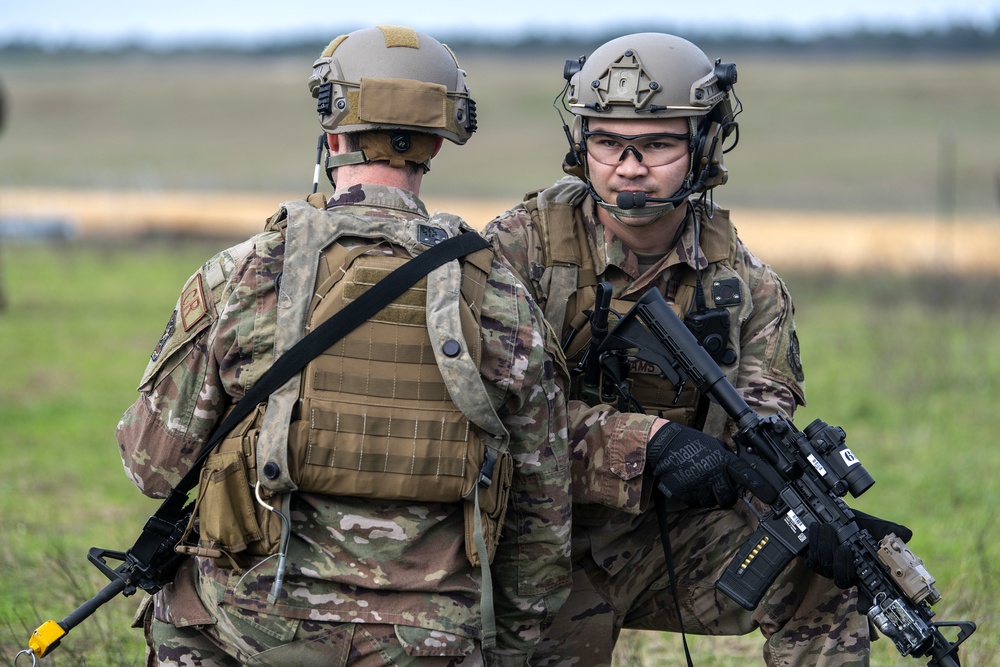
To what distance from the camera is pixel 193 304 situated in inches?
135

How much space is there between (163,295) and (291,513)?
626 inches

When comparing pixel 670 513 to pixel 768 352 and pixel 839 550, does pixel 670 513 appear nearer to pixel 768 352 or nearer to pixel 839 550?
pixel 768 352

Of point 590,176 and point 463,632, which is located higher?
point 590,176

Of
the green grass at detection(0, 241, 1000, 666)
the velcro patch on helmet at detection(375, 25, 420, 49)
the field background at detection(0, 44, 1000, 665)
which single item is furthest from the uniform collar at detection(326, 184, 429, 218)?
the field background at detection(0, 44, 1000, 665)

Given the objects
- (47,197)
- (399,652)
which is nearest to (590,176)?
(399,652)

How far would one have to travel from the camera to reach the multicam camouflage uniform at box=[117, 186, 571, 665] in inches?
131

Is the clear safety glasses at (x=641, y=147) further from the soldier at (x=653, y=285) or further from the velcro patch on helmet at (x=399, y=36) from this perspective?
the velcro patch on helmet at (x=399, y=36)

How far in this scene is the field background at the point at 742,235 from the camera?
690cm

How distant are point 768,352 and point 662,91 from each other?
3.11 ft

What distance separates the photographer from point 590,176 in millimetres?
4406

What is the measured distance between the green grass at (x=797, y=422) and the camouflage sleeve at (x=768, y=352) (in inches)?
54.0

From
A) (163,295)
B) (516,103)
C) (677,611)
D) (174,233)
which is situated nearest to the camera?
(677,611)

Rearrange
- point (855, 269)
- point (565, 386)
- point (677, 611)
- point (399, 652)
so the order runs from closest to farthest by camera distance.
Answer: point (399, 652), point (565, 386), point (677, 611), point (855, 269)

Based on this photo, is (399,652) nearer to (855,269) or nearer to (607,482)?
(607,482)
